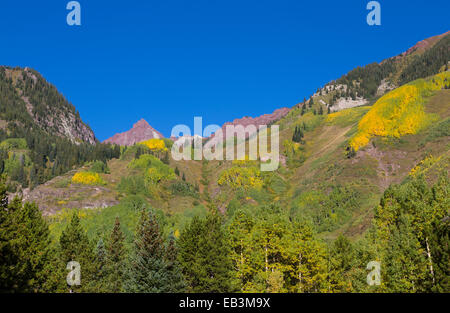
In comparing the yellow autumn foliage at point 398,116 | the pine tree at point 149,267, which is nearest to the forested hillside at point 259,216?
the pine tree at point 149,267

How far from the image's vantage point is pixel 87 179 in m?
140

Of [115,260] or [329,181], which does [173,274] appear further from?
[329,181]

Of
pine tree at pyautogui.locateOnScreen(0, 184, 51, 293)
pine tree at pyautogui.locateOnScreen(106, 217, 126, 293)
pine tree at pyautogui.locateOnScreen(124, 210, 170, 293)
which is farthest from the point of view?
pine tree at pyautogui.locateOnScreen(106, 217, 126, 293)

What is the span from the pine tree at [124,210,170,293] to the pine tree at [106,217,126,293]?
11.7 meters

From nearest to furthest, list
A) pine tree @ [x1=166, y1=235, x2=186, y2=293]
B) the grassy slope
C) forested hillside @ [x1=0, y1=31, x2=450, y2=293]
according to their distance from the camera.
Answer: forested hillside @ [x1=0, y1=31, x2=450, y2=293]
pine tree @ [x1=166, y1=235, x2=186, y2=293]
the grassy slope

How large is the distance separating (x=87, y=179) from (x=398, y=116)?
129 m

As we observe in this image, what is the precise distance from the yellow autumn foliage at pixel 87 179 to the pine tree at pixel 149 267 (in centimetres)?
10781

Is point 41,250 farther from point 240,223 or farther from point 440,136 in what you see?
point 440,136

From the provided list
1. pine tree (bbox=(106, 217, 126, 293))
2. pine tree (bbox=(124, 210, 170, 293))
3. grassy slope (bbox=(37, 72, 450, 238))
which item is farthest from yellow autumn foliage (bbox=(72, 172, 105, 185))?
pine tree (bbox=(124, 210, 170, 293))

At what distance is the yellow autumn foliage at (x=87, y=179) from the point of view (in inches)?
5458

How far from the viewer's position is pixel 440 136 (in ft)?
373

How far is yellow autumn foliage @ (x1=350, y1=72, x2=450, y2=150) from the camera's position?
132625mm

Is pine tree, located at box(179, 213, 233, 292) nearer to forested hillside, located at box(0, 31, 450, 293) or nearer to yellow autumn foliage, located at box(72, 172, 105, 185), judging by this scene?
forested hillside, located at box(0, 31, 450, 293)
